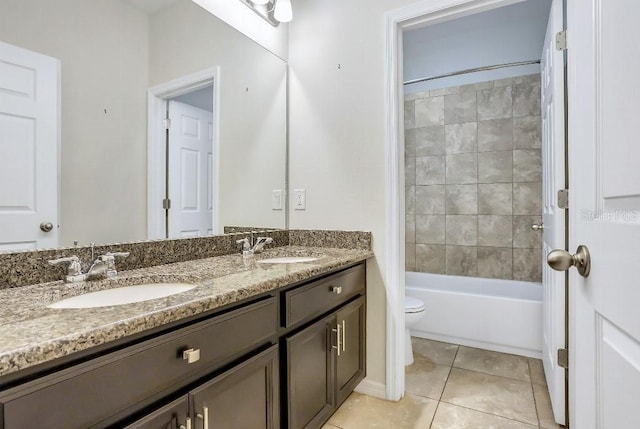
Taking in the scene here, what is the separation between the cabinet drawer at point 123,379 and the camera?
0.58 m

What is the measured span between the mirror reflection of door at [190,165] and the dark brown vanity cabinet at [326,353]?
661 mm

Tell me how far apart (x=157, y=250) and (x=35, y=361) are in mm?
888

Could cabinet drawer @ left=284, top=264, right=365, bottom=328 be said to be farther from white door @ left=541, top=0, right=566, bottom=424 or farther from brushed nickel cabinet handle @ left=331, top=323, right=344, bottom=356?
white door @ left=541, top=0, right=566, bottom=424

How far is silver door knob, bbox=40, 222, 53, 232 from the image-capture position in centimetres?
112

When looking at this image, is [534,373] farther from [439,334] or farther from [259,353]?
[259,353]

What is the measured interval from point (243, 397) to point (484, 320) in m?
2.00

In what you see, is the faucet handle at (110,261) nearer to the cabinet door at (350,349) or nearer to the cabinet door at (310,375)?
the cabinet door at (310,375)

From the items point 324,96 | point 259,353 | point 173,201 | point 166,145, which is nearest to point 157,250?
point 173,201

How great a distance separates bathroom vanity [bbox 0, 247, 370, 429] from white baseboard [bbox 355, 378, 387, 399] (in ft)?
0.85

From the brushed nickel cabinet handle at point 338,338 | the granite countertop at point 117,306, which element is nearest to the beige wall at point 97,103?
the granite countertop at point 117,306

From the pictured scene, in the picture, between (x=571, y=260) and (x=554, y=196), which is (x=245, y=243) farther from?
(x=554, y=196)

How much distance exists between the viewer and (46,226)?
113 cm

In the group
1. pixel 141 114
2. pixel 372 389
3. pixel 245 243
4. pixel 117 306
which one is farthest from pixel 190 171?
pixel 372 389

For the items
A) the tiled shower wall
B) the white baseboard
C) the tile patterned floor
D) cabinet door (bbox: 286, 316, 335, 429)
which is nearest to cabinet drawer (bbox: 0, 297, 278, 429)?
cabinet door (bbox: 286, 316, 335, 429)
